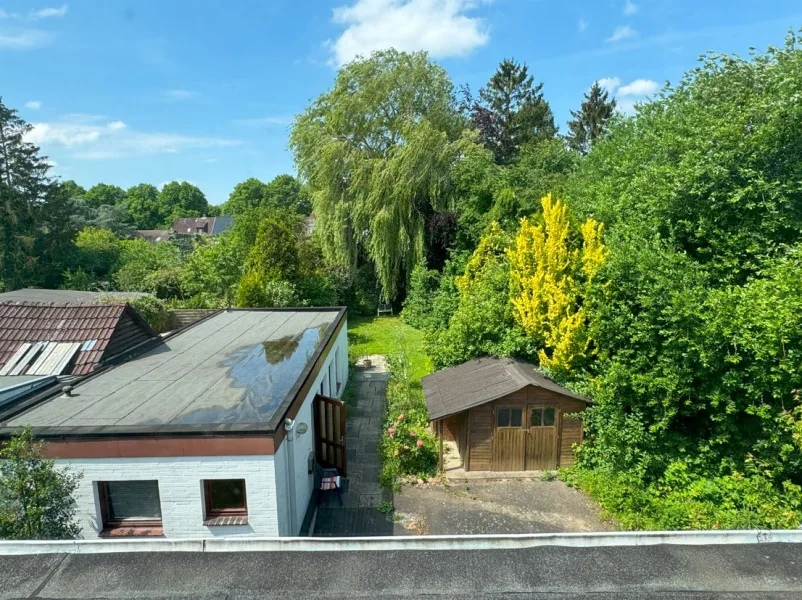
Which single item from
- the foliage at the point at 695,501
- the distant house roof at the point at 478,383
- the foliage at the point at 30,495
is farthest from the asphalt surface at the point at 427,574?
the distant house roof at the point at 478,383

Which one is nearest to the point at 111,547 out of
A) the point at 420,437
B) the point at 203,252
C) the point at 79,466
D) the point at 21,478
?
the point at 21,478

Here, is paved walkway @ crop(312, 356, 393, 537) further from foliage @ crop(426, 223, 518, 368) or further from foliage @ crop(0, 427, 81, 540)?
foliage @ crop(0, 427, 81, 540)

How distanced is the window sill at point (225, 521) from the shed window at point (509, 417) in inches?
216

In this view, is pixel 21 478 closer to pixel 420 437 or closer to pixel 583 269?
pixel 420 437

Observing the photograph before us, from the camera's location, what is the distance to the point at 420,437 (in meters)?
10.8

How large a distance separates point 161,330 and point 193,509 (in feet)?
53.9

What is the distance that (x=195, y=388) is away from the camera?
811 cm

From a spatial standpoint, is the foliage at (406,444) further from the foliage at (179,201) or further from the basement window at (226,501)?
the foliage at (179,201)

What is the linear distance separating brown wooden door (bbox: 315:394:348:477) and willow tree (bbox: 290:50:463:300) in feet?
46.4

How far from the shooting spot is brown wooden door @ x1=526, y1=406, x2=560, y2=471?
33.1ft

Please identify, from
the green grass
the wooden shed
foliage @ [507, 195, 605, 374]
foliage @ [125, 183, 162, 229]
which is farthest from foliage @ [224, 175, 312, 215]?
the wooden shed

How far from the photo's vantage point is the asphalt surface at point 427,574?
3797mm

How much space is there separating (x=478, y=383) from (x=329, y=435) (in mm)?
3555

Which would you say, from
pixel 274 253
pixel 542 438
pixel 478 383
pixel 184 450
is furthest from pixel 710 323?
pixel 274 253
